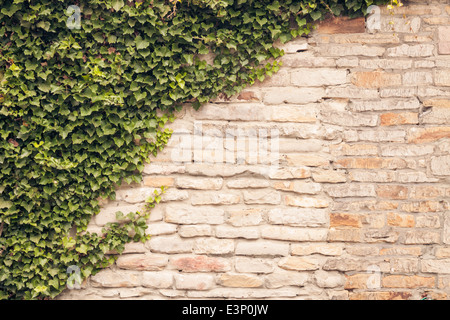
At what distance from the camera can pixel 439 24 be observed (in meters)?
3.23

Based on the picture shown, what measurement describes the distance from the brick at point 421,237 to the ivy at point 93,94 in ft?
5.38

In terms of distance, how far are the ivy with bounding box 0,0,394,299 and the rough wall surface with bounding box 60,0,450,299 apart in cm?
15

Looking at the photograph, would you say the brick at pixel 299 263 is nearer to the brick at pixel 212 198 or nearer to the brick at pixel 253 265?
the brick at pixel 253 265

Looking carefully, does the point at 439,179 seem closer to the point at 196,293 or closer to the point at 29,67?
the point at 196,293

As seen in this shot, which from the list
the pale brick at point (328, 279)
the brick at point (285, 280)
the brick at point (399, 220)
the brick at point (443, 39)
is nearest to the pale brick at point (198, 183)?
the brick at point (285, 280)

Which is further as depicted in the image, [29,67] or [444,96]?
[444,96]

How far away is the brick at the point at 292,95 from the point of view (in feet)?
10.7

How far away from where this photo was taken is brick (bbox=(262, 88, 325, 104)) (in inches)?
128

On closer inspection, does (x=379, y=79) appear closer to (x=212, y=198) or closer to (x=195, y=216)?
(x=212, y=198)

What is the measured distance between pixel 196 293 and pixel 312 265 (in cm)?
92

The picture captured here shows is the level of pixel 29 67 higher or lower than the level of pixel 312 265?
higher

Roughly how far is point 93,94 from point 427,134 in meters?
2.55

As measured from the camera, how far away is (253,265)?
3.21 m

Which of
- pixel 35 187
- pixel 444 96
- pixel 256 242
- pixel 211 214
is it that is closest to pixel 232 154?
pixel 211 214
